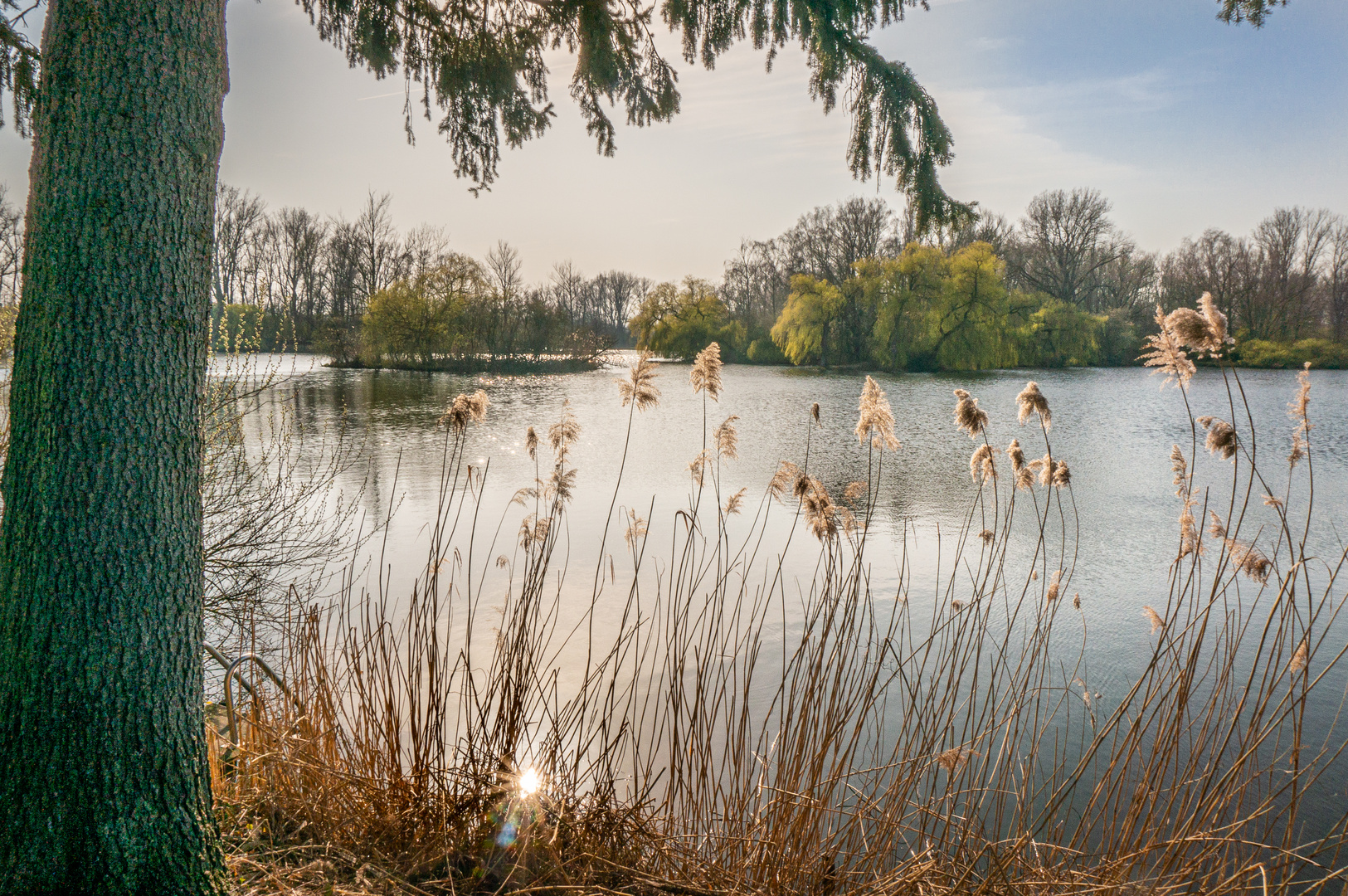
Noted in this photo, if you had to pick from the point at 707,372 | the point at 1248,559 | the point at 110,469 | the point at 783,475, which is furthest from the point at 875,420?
the point at 110,469

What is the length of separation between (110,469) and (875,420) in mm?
1999

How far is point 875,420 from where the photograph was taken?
7.73ft

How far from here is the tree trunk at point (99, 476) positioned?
1.38 metres

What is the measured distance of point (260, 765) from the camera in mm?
2352

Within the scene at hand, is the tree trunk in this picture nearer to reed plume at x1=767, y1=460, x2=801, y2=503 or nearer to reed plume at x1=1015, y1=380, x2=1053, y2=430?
reed plume at x1=767, y1=460, x2=801, y2=503

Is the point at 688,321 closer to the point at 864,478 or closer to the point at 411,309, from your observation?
the point at 411,309

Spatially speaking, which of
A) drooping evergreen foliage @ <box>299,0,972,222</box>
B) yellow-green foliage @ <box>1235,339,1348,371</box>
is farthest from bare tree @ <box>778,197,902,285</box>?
drooping evergreen foliage @ <box>299,0,972,222</box>

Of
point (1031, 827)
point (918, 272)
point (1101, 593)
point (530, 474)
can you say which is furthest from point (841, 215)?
point (1031, 827)

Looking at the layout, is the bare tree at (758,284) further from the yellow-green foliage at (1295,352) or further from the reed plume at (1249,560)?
the reed plume at (1249,560)

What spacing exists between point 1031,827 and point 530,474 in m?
8.95

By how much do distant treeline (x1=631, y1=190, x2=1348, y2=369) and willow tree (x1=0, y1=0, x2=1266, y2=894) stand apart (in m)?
29.0

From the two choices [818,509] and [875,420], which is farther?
[818,509]

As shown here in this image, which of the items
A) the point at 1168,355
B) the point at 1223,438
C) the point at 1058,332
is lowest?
the point at 1223,438

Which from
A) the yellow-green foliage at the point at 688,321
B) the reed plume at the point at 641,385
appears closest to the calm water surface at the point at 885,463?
the reed plume at the point at 641,385
